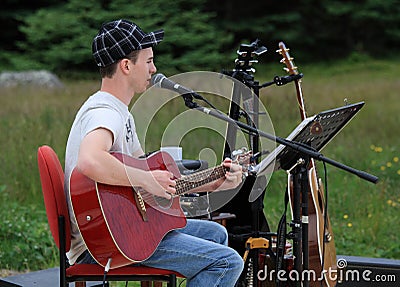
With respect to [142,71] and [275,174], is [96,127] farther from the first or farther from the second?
[275,174]

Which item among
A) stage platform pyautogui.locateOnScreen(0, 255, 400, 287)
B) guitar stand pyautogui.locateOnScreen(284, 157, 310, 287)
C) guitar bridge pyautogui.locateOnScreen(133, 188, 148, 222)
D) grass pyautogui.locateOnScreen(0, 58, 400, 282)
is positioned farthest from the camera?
grass pyautogui.locateOnScreen(0, 58, 400, 282)

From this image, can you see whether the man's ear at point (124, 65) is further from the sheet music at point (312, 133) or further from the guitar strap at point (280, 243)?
the guitar strap at point (280, 243)

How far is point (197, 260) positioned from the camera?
9.40 feet

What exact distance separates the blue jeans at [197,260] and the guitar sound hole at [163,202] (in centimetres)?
12

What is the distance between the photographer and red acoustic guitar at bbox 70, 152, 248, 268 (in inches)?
106

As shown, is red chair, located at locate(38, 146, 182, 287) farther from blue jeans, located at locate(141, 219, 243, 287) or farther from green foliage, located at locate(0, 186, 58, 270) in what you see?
green foliage, located at locate(0, 186, 58, 270)

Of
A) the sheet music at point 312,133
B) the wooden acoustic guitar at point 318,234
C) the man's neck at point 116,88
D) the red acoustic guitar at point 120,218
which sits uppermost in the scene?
the man's neck at point 116,88

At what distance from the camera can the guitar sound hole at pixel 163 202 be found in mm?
2885

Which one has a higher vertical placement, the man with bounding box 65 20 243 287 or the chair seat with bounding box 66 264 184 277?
the man with bounding box 65 20 243 287

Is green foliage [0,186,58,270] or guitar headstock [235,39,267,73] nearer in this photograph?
guitar headstock [235,39,267,73]

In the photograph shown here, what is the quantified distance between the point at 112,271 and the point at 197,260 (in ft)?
1.11

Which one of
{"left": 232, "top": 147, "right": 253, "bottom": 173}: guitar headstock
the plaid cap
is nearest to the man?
the plaid cap

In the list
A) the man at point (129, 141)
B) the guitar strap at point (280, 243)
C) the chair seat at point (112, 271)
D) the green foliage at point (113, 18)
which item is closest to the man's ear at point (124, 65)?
the man at point (129, 141)

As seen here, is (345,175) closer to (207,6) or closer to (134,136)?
(134,136)
